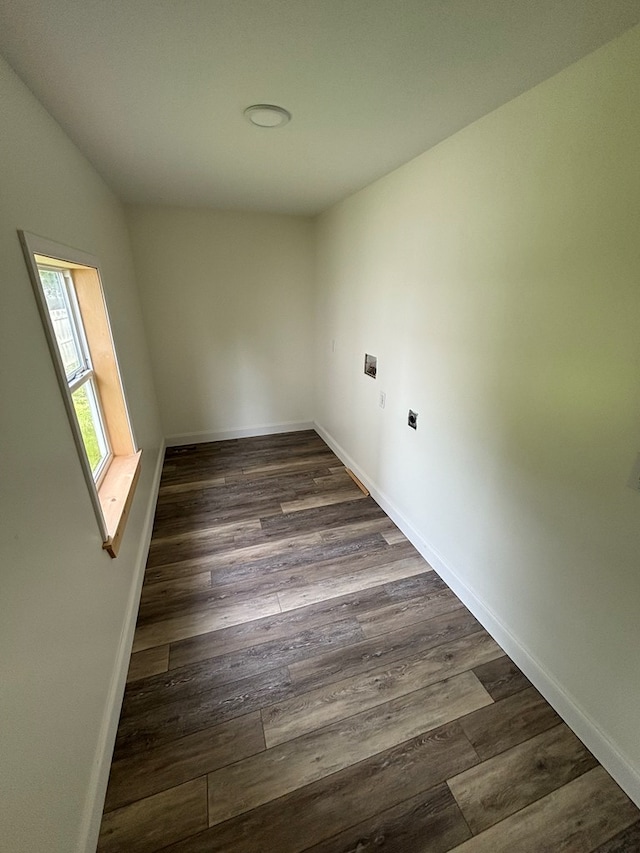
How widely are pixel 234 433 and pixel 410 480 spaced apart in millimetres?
2226

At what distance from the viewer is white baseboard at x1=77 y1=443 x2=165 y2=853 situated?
1015 mm

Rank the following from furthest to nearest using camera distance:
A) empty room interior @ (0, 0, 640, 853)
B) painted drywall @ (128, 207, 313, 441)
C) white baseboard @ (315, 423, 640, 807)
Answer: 1. painted drywall @ (128, 207, 313, 441)
2. white baseboard @ (315, 423, 640, 807)
3. empty room interior @ (0, 0, 640, 853)

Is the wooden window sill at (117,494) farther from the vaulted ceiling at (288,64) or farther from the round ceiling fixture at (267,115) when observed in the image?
the round ceiling fixture at (267,115)

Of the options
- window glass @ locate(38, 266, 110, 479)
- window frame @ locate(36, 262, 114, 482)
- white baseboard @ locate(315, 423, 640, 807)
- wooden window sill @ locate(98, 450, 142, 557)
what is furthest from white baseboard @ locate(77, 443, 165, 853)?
white baseboard @ locate(315, 423, 640, 807)

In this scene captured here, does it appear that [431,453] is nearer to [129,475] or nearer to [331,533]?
[331,533]

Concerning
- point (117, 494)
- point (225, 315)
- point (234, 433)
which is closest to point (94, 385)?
point (117, 494)

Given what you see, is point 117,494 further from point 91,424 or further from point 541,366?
point 541,366

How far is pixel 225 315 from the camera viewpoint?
3.38m

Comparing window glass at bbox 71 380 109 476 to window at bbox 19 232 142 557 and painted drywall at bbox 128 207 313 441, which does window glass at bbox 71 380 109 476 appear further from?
painted drywall at bbox 128 207 313 441

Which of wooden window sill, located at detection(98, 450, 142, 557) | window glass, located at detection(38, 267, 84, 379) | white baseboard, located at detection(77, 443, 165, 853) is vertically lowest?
white baseboard, located at detection(77, 443, 165, 853)

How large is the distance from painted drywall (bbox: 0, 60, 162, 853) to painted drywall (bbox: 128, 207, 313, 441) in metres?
1.54

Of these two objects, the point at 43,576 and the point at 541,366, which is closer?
the point at 43,576

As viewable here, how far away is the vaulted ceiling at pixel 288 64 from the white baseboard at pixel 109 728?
82.4 inches

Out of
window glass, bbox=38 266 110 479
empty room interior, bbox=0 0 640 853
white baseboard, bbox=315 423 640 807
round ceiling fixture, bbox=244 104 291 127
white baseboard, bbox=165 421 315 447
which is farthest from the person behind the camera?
white baseboard, bbox=165 421 315 447
